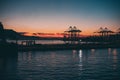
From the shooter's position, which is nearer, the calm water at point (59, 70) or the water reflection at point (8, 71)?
the water reflection at point (8, 71)

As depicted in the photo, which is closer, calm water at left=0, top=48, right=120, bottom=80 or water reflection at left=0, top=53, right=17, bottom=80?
water reflection at left=0, top=53, right=17, bottom=80

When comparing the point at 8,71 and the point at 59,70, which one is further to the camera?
the point at 59,70

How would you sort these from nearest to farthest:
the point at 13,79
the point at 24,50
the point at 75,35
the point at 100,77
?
the point at 13,79, the point at 100,77, the point at 24,50, the point at 75,35

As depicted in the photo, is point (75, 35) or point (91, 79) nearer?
point (91, 79)

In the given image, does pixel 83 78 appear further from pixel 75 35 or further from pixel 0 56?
pixel 75 35

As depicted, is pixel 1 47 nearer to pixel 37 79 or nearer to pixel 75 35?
pixel 37 79

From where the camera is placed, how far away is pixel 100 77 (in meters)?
28.7

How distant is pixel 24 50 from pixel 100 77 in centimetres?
5574

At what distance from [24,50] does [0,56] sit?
26209 millimetres

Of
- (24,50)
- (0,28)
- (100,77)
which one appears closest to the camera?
(100,77)

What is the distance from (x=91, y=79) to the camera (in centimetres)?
2728

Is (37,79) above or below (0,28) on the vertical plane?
below

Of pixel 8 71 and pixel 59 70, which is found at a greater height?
pixel 8 71

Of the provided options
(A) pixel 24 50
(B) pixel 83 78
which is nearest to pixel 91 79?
(B) pixel 83 78
